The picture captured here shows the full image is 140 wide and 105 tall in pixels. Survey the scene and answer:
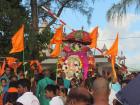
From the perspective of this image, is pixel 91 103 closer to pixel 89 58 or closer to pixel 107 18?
pixel 107 18

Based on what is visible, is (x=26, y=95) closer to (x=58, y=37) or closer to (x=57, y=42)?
(x=57, y=42)

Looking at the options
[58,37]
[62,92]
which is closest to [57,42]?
[58,37]

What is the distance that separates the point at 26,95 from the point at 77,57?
303 inches

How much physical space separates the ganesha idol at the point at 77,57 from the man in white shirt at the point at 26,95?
6.21m

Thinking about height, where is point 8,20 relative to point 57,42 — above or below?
above

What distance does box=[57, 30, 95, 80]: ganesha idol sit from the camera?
15.5 meters

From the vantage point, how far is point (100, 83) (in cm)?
475

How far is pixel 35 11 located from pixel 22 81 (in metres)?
16.6

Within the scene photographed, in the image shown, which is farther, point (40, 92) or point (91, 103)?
point (40, 92)

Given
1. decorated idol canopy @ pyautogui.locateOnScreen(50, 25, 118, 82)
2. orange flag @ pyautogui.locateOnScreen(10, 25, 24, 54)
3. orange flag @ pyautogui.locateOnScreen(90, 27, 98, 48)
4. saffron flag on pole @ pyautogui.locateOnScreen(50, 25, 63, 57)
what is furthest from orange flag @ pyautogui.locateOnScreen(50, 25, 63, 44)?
orange flag @ pyautogui.locateOnScreen(10, 25, 24, 54)

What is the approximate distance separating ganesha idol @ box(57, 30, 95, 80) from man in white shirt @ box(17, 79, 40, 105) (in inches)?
245

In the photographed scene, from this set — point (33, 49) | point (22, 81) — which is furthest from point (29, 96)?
point (33, 49)

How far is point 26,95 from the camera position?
810cm

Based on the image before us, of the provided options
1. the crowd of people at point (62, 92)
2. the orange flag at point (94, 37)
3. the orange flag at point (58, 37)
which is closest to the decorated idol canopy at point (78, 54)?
the orange flag at point (94, 37)
